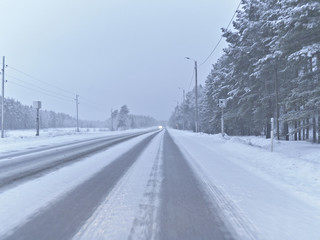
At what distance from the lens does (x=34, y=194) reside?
17.3 feet

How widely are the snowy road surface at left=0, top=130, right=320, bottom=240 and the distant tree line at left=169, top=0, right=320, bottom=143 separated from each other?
8476 mm

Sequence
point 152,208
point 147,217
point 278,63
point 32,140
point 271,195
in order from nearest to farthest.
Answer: point 147,217 → point 152,208 → point 271,195 → point 278,63 → point 32,140

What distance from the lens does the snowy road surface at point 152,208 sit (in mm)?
3523

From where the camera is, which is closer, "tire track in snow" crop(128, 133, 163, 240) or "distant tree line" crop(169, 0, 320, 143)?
"tire track in snow" crop(128, 133, 163, 240)

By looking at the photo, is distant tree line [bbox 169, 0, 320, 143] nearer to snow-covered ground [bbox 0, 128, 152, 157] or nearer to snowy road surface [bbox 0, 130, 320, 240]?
snowy road surface [bbox 0, 130, 320, 240]

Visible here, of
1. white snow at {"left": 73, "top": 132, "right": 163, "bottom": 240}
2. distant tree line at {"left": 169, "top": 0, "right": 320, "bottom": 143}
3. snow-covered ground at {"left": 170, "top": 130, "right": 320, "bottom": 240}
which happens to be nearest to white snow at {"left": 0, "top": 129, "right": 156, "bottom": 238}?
white snow at {"left": 73, "top": 132, "right": 163, "bottom": 240}

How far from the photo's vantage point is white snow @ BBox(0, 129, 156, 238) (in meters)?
3.99

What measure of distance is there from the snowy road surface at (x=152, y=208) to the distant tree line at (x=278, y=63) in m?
8.48

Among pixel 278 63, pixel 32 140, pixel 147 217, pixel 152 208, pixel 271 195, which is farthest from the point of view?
pixel 32 140

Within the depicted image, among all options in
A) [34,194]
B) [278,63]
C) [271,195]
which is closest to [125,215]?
[34,194]

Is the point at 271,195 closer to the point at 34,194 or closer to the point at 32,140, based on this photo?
the point at 34,194

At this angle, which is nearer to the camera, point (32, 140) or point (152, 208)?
point (152, 208)

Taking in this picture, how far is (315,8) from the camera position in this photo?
1095cm

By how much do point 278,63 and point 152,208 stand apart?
59.1 ft
